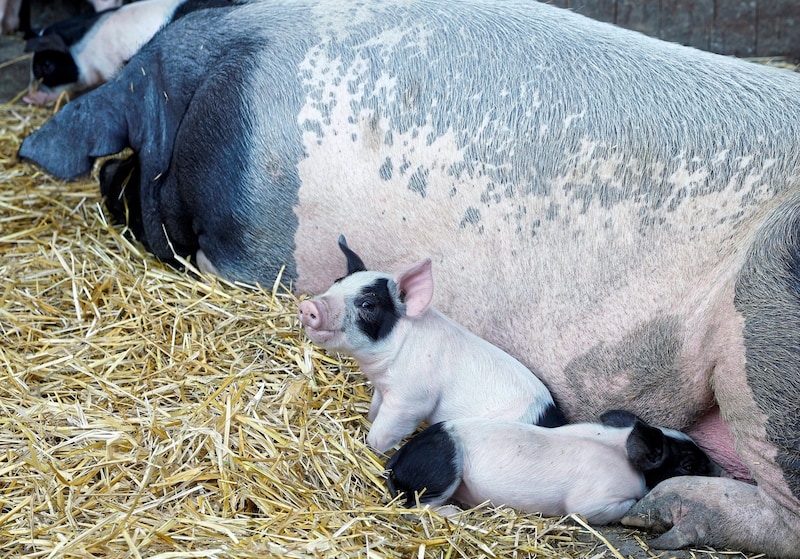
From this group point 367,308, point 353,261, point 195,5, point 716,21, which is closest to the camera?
point 367,308

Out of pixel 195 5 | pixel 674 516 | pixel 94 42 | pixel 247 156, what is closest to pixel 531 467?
pixel 674 516

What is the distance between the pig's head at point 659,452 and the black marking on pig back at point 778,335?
0.26 m

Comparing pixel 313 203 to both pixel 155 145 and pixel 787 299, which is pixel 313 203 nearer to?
pixel 155 145

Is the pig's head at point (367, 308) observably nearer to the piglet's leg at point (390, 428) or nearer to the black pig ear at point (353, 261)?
the black pig ear at point (353, 261)

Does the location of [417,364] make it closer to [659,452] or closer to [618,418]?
[618,418]

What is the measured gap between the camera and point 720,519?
272 cm

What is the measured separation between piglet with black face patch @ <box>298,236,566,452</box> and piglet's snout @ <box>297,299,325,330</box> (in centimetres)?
8

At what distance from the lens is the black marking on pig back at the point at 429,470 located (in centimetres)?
269

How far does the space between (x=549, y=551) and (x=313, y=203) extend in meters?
1.40

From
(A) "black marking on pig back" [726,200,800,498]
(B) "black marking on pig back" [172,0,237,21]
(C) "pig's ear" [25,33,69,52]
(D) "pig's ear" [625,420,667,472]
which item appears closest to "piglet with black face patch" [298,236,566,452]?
(D) "pig's ear" [625,420,667,472]

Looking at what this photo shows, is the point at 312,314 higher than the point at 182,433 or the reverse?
higher

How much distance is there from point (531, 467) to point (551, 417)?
27 cm

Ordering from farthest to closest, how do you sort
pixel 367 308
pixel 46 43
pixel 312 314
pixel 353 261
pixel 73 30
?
pixel 73 30 → pixel 46 43 → pixel 353 261 → pixel 367 308 → pixel 312 314

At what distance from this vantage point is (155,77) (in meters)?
3.79
